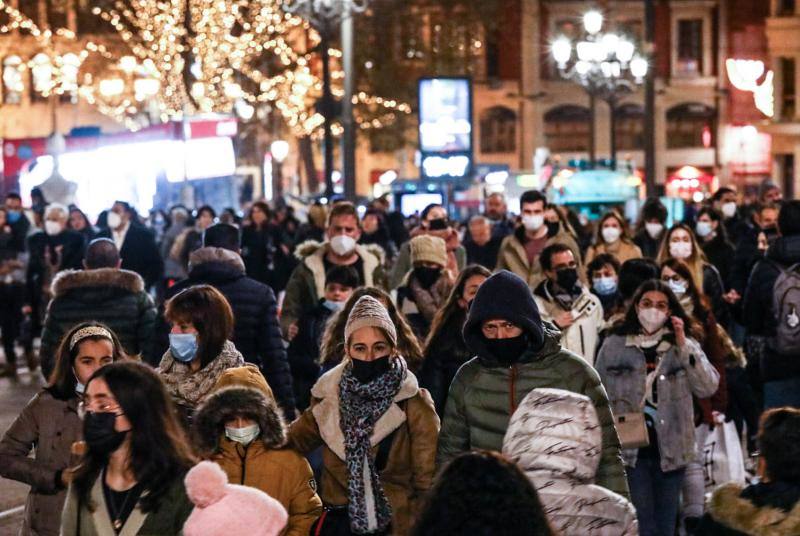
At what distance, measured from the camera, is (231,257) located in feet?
31.6

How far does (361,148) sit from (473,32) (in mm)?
9311

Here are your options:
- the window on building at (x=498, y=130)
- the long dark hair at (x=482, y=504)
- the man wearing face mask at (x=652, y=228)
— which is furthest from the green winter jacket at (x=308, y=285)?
the window on building at (x=498, y=130)

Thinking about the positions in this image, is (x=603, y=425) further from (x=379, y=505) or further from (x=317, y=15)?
(x=317, y=15)

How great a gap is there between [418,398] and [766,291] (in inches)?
176

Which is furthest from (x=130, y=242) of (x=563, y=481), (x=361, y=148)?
(x=361, y=148)

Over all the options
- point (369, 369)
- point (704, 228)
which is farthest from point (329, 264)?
point (704, 228)

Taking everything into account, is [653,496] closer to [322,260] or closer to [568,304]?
[568,304]

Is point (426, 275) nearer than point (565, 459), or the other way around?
point (565, 459)

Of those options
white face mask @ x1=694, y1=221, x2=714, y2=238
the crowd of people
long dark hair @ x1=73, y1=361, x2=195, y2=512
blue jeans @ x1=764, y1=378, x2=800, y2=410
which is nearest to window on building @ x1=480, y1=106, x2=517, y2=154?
white face mask @ x1=694, y1=221, x2=714, y2=238

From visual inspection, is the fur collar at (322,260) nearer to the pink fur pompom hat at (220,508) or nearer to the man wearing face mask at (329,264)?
the man wearing face mask at (329,264)

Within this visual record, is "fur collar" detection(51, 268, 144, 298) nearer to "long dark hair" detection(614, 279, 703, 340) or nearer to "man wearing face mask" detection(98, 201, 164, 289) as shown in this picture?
"long dark hair" detection(614, 279, 703, 340)

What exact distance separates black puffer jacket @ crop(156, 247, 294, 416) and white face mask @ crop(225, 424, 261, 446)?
3.17m

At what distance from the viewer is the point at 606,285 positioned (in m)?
11.8

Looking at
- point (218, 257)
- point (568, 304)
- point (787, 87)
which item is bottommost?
point (568, 304)
